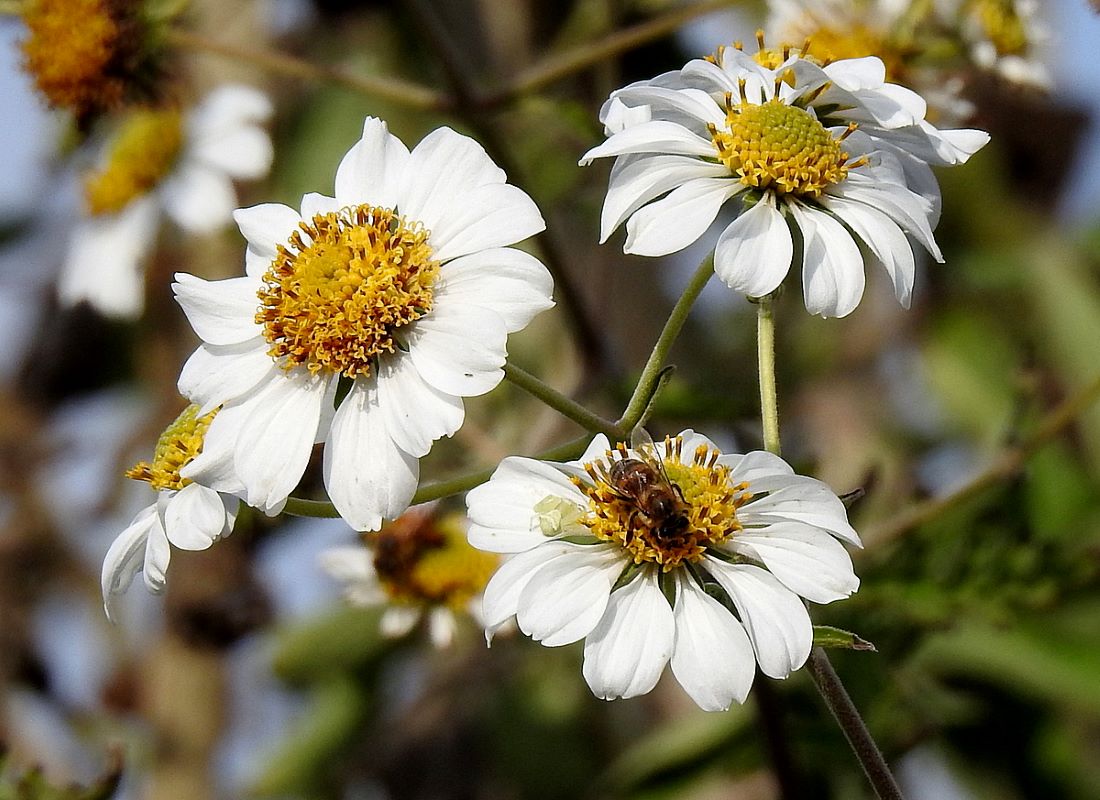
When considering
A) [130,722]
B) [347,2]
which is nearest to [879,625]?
[130,722]

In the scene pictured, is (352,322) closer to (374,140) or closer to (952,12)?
(374,140)

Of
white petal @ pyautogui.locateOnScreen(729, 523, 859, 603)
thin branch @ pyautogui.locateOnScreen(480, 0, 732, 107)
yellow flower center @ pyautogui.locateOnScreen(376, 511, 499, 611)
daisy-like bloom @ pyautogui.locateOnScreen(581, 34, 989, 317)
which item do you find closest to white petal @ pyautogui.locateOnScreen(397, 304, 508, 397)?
daisy-like bloom @ pyautogui.locateOnScreen(581, 34, 989, 317)

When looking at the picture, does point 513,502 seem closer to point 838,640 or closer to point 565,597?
point 565,597

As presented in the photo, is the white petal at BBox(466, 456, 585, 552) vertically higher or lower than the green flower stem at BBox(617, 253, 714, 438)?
Answer: lower

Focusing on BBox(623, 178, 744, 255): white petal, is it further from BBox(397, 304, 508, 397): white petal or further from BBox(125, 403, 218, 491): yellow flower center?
BBox(125, 403, 218, 491): yellow flower center

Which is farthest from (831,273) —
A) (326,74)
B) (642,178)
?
(326,74)

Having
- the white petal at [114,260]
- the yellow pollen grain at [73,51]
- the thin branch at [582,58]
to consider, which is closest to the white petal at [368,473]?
the thin branch at [582,58]

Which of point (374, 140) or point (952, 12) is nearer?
point (374, 140)
